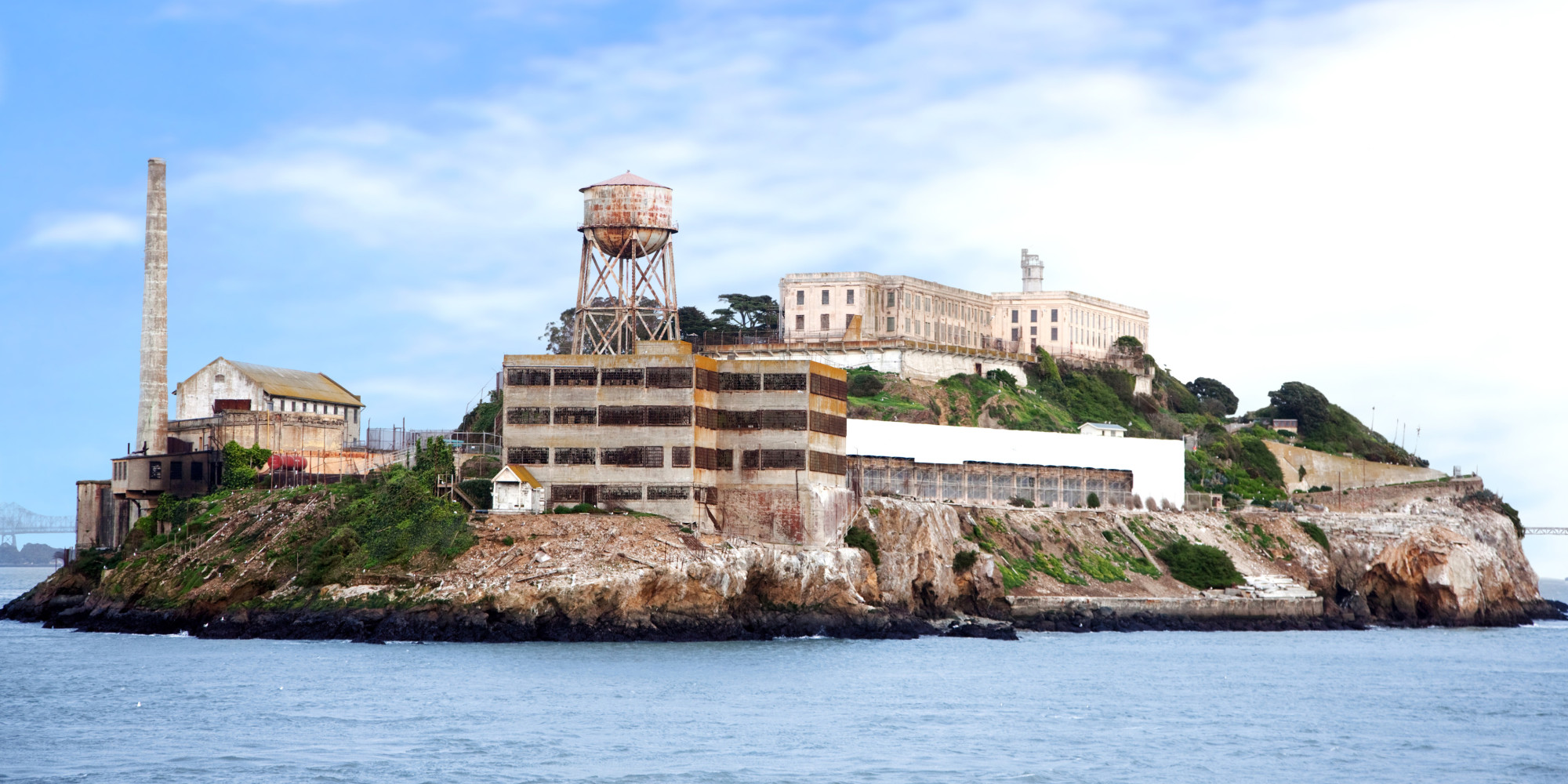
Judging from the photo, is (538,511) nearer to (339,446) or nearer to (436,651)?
(436,651)

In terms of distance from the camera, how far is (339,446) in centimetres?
10562

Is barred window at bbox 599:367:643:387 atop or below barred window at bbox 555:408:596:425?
atop

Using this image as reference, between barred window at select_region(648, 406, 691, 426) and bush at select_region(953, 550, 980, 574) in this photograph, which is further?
bush at select_region(953, 550, 980, 574)

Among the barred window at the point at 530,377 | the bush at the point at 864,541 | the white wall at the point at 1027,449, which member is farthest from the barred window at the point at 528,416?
the white wall at the point at 1027,449

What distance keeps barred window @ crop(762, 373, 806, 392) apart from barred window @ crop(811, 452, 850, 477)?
320 cm

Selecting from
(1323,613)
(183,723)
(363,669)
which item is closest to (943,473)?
(1323,613)

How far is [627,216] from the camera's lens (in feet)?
290

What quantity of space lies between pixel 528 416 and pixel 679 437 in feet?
23.0

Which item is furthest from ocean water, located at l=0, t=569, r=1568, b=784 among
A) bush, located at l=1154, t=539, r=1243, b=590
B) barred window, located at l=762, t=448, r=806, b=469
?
bush, located at l=1154, t=539, r=1243, b=590

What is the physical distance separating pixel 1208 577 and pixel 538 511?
141 ft

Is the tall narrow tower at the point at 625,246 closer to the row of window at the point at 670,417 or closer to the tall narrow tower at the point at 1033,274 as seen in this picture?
the row of window at the point at 670,417

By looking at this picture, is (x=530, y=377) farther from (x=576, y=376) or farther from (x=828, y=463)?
(x=828, y=463)

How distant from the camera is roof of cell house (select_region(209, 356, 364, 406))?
106750 millimetres

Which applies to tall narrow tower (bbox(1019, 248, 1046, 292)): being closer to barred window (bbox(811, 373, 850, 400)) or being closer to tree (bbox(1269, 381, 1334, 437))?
tree (bbox(1269, 381, 1334, 437))
